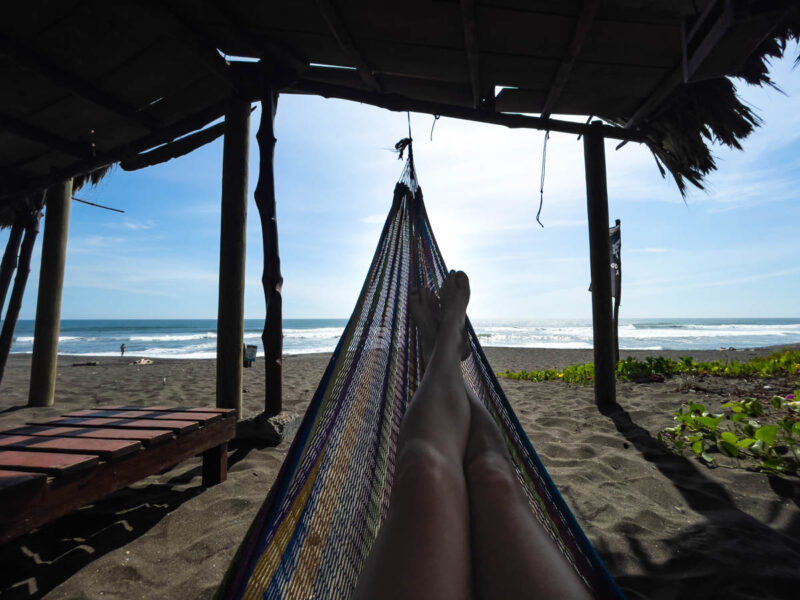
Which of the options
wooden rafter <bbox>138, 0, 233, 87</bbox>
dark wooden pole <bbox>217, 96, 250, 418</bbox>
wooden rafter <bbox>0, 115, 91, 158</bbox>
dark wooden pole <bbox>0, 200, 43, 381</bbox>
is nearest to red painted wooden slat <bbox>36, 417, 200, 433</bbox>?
dark wooden pole <bbox>217, 96, 250, 418</bbox>

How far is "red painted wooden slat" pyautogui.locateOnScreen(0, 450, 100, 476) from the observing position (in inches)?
35.5

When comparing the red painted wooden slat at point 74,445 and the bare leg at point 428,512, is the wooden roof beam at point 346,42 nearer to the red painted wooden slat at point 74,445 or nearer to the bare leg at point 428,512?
the bare leg at point 428,512

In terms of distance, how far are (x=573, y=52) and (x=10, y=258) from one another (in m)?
3.91

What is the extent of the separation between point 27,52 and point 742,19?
2.56 metres

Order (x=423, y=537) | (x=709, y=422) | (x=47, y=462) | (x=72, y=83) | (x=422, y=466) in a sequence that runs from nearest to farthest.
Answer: (x=423, y=537) → (x=422, y=466) → (x=47, y=462) → (x=709, y=422) → (x=72, y=83)

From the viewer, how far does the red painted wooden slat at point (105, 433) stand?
3.75ft

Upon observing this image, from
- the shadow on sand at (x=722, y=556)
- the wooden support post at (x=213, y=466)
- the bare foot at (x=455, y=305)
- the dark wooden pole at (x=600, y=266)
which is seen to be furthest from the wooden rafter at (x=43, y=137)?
the shadow on sand at (x=722, y=556)

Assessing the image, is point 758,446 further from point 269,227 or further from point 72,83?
point 72,83

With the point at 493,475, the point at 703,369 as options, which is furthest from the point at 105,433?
the point at 703,369

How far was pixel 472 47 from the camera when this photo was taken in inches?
62.4

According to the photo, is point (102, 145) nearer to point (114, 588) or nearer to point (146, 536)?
point (146, 536)

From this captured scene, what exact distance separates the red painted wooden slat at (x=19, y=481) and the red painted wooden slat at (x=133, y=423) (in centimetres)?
38

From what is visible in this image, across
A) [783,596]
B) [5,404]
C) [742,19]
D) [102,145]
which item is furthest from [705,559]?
[5,404]

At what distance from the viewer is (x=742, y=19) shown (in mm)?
1068
